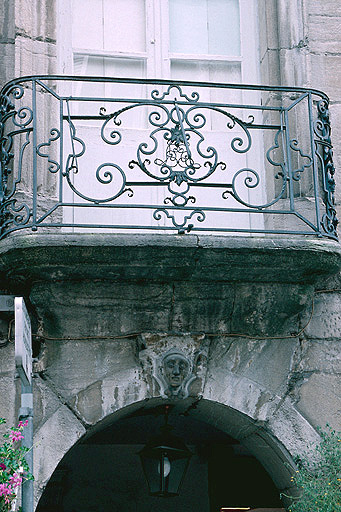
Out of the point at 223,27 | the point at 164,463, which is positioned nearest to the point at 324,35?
the point at 223,27

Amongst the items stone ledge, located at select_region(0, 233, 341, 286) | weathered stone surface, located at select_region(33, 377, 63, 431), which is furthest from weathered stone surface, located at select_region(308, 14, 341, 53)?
weathered stone surface, located at select_region(33, 377, 63, 431)

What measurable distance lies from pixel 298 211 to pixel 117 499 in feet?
10.4

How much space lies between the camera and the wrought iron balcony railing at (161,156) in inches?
219

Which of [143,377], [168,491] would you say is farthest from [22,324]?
[168,491]

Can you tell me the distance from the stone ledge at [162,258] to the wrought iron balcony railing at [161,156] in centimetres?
12

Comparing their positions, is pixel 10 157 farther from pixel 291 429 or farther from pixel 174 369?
pixel 291 429

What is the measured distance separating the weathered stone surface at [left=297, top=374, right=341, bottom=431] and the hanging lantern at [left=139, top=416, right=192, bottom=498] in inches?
31.7

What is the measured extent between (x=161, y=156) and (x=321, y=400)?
1740mm

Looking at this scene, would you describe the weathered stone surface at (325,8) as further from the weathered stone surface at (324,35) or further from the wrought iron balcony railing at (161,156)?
the wrought iron balcony railing at (161,156)

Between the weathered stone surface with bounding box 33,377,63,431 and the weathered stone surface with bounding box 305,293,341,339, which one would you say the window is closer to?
the weathered stone surface with bounding box 305,293,341,339

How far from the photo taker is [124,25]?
21.1 ft

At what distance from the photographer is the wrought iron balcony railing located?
5562 millimetres

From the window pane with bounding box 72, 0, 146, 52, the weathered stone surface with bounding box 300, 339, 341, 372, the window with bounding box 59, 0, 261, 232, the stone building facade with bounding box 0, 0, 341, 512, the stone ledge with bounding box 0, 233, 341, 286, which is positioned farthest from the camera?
the window pane with bounding box 72, 0, 146, 52

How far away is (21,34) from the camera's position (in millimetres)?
6027
